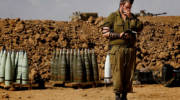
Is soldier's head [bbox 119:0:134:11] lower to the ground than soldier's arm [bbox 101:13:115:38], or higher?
higher

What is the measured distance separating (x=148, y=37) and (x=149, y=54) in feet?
6.58

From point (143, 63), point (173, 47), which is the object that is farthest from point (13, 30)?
point (173, 47)

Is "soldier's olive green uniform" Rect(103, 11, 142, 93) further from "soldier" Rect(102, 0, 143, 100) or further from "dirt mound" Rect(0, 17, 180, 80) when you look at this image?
"dirt mound" Rect(0, 17, 180, 80)

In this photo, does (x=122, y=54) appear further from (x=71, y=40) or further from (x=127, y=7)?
(x=71, y=40)

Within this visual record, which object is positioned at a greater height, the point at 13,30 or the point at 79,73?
the point at 13,30

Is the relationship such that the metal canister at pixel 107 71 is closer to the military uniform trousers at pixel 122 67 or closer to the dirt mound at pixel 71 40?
the dirt mound at pixel 71 40

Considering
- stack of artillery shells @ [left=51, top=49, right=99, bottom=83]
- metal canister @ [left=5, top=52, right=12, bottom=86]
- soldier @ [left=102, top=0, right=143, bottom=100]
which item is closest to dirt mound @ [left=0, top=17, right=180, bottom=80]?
stack of artillery shells @ [left=51, top=49, right=99, bottom=83]

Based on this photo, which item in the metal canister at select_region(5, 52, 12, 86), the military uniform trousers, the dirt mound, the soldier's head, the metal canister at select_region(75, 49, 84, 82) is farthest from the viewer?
the dirt mound

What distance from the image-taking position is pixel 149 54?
55.7ft

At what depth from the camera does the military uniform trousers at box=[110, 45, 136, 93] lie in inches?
160

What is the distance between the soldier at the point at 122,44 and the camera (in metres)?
4.09

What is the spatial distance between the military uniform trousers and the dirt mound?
9.87 m

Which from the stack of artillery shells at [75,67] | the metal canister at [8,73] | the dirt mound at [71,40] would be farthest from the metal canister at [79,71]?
the dirt mound at [71,40]

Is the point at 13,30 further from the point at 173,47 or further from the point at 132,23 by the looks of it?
the point at 132,23
